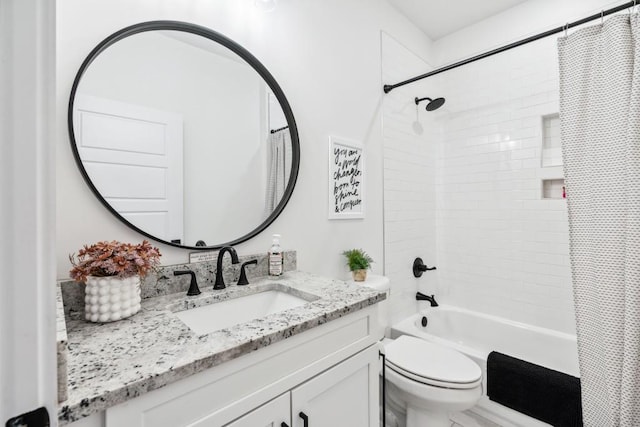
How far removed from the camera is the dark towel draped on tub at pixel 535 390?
1340mm

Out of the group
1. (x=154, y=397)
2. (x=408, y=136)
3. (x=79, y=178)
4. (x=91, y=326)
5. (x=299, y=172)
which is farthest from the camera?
(x=408, y=136)

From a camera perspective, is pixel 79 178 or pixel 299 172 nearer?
pixel 79 178

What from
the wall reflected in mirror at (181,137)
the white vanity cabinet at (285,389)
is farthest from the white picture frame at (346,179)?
the white vanity cabinet at (285,389)

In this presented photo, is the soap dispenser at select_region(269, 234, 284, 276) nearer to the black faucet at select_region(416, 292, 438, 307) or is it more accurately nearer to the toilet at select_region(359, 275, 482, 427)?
the toilet at select_region(359, 275, 482, 427)

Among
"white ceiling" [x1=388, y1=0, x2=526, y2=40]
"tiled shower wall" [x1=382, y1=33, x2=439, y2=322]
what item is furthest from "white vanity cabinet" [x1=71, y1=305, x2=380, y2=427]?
"white ceiling" [x1=388, y1=0, x2=526, y2=40]

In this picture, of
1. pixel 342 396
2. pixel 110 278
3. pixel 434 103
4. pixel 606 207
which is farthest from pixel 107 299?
pixel 434 103

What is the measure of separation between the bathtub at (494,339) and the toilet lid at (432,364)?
227mm

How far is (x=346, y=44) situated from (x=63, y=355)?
1.93m

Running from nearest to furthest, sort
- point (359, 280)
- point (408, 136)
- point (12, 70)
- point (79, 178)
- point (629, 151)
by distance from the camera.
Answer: point (12, 70)
point (79, 178)
point (629, 151)
point (359, 280)
point (408, 136)

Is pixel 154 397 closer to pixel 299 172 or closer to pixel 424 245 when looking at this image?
pixel 299 172

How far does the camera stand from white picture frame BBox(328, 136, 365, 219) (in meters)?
1.68

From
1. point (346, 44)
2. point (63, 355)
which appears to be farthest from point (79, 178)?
point (346, 44)

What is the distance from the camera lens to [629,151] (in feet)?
3.55

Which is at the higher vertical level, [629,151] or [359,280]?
[629,151]
